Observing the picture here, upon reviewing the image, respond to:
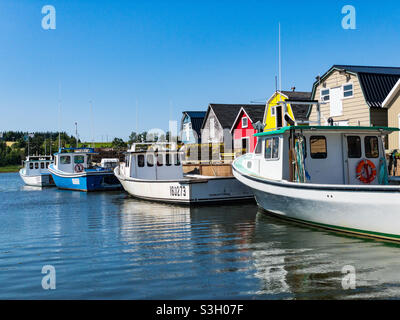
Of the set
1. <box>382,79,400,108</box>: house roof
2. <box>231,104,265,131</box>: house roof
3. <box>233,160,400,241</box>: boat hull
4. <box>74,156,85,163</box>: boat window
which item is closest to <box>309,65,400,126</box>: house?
<box>382,79,400,108</box>: house roof

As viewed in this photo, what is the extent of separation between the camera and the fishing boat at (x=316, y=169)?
36.0 feet

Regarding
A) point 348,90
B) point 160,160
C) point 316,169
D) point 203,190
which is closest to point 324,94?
point 348,90

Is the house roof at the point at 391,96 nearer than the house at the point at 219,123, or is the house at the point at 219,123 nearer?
the house roof at the point at 391,96

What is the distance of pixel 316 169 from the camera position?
12.6 meters

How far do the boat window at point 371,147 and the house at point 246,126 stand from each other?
22.0 metres

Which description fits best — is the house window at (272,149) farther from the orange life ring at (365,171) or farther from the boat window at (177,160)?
the boat window at (177,160)

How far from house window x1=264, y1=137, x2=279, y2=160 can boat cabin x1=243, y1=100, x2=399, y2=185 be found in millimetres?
426

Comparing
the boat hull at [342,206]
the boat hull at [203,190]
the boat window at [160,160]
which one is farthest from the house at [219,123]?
the boat hull at [342,206]

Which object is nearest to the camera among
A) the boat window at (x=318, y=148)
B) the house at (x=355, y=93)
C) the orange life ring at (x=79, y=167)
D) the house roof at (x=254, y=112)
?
the boat window at (x=318, y=148)

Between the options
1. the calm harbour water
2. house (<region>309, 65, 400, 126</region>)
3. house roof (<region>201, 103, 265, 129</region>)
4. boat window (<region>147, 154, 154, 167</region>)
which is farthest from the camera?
house roof (<region>201, 103, 265, 129</region>)

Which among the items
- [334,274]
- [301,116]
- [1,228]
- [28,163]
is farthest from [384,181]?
[28,163]

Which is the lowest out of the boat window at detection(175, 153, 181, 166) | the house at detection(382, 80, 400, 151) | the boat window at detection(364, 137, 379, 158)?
the boat window at detection(175, 153, 181, 166)

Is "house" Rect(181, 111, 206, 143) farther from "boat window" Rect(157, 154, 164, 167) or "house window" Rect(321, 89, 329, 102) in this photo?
"boat window" Rect(157, 154, 164, 167)

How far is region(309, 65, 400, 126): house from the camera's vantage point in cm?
2316
